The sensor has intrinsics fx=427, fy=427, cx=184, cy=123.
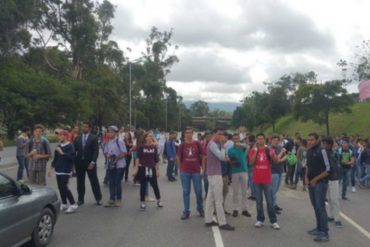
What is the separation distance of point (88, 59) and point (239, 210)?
110ft

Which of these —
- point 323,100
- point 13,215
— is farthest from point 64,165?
point 323,100

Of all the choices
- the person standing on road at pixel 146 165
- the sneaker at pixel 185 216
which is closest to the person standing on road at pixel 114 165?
the person standing on road at pixel 146 165

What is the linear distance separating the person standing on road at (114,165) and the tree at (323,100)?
2872cm

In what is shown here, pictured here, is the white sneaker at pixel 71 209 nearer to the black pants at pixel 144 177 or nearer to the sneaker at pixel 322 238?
the black pants at pixel 144 177

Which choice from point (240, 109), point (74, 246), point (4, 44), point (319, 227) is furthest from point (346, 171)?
point (240, 109)

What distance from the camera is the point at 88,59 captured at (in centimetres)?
4022

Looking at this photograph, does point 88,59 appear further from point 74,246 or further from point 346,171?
point 74,246

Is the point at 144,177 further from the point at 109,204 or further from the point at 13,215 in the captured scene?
the point at 13,215

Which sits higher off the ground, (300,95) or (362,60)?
(362,60)

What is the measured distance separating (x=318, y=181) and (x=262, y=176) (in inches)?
40.7

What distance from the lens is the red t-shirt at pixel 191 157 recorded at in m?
8.35

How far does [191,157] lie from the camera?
8375 millimetres

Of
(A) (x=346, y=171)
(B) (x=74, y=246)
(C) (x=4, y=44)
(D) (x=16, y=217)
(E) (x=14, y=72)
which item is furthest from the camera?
(C) (x=4, y=44)

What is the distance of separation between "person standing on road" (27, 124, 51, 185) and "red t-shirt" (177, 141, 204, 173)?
2.91m
